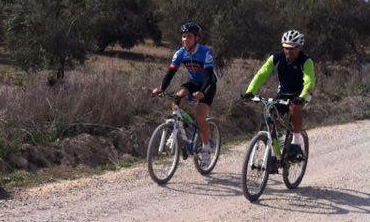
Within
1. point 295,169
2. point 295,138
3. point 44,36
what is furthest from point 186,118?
point 44,36

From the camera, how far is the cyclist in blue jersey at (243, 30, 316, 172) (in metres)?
7.41

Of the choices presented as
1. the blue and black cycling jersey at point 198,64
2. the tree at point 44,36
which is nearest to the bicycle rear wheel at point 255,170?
the blue and black cycling jersey at point 198,64

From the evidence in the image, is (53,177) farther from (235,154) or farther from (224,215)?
(235,154)

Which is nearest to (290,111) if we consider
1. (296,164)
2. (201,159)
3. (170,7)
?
(296,164)

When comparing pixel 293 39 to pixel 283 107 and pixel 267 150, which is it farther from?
pixel 267 150

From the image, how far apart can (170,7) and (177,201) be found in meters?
15.6

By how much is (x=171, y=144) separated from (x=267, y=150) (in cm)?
134

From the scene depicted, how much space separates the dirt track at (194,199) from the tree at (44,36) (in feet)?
24.3

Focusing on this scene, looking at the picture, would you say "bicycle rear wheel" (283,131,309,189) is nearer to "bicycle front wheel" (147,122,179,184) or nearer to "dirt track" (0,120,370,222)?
"dirt track" (0,120,370,222)

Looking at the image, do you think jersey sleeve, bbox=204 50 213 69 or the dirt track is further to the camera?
jersey sleeve, bbox=204 50 213 69

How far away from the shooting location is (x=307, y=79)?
24.3ft

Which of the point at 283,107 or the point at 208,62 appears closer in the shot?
the point at 283,107

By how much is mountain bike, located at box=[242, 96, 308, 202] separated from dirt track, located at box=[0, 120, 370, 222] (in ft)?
0.77

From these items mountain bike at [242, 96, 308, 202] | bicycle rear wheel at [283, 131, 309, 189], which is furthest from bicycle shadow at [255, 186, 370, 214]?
mountain bike at [242, 96, 308, 202]
